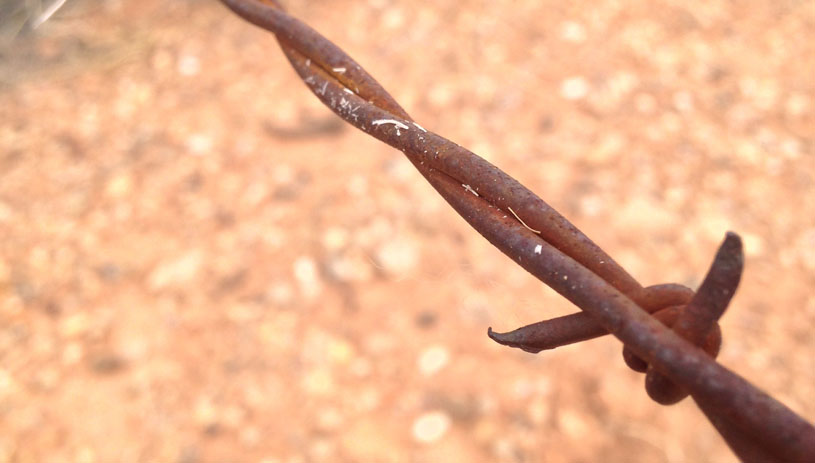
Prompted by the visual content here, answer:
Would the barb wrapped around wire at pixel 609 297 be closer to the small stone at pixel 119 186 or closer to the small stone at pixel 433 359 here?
the small stone at pixel 433 359

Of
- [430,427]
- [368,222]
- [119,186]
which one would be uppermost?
[368,222]

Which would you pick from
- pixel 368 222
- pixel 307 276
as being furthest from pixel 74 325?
pixel 368 222

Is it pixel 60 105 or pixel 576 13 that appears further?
pixel 576 13

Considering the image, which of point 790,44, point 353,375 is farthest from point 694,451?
point 790,44

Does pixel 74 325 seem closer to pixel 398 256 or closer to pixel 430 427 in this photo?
pixel 398 256

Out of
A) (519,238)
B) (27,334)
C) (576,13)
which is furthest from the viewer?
(576,13)

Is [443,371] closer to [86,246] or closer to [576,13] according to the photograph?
[86,246]

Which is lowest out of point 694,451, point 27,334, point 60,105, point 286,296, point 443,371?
point 27,334

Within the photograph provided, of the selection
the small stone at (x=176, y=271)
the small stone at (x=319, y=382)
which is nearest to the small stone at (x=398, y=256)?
the small stone at (x=319, y=382)
